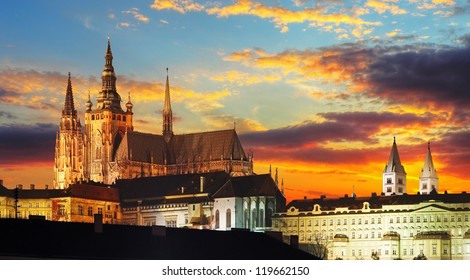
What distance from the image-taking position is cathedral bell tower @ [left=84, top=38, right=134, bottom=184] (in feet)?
580

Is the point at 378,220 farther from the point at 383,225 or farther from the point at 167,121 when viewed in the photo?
the point at 167,121

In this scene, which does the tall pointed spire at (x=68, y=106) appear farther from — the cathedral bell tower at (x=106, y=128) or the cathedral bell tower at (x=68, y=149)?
the cathedral bell tower at (x=106, y=128)

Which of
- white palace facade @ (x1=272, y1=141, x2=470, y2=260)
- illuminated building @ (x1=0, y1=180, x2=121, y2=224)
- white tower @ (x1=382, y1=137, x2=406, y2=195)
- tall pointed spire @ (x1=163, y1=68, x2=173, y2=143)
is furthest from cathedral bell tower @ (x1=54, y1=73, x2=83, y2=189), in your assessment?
white tower @ (x1=382, y1=137, x2=406, y2=195)

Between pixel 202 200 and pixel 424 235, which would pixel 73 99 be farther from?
pixel 424 235

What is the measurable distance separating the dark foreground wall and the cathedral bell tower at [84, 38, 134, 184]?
110 meters

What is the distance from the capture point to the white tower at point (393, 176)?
167m

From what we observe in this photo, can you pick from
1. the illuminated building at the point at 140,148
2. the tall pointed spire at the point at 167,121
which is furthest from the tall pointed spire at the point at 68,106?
the tall pointed spire at the point at 167,121

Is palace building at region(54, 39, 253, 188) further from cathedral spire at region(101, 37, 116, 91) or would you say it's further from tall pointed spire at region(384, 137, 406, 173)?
tall pointed spire at region(384, 137, 406, 173)

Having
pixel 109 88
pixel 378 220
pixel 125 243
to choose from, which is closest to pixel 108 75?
pixel 109 88

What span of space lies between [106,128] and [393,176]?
37671 millimetres

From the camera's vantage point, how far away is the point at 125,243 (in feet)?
195

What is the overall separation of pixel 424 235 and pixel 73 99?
208 ft
